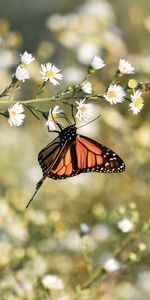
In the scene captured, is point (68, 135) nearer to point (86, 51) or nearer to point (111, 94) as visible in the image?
point (111, 94)

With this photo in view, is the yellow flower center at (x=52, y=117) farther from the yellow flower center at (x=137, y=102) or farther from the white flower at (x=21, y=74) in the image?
the yellow flower center at (x=137, y=102)

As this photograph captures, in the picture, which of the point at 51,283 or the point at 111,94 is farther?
the point at 51,283

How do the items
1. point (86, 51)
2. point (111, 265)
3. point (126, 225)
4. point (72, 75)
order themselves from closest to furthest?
point (111, 265) → point (126, 225) → point (72, 75) → point (86, 51)

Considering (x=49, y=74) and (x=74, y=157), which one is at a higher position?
(x=49, y=74)

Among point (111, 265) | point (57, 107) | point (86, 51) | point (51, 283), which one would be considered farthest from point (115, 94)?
point (86, 51)

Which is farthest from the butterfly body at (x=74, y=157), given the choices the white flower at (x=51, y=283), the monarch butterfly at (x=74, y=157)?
the white flower at (x=51, y=283)

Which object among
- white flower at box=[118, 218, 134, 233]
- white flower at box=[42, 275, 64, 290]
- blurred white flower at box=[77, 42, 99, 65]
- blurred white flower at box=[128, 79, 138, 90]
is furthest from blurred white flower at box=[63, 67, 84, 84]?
blurred white flower at box=[128, 79, 138, 90]

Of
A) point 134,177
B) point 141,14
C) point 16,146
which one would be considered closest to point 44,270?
point 134,177
